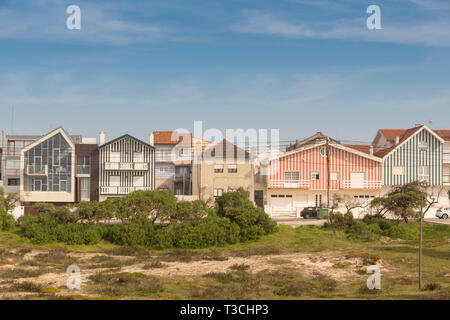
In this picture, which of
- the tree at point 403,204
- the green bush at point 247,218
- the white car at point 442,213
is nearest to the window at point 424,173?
the white car at point 442,213

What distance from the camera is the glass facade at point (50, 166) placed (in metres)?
53.7

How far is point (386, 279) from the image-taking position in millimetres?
19922

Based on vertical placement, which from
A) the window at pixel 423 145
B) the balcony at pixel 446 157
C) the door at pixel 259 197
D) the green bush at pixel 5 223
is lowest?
the green bush at pixel 5 223

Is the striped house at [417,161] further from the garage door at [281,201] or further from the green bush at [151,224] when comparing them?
the green bush at [151,224]

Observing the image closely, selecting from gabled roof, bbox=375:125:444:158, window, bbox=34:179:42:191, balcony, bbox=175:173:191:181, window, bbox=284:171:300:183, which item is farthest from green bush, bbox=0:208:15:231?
gabled roof, bbox=375:125:444:158

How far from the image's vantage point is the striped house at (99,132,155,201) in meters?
54.9

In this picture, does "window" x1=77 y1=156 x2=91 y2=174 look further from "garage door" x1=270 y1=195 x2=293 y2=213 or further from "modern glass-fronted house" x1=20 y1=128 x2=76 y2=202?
"garage door" x1=270 y1=195 x2=293 y2=213

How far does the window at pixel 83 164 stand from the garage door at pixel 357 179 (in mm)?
31739

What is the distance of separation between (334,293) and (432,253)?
1073cm

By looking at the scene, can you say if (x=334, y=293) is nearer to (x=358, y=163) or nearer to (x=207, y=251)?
(x=207, y=251)

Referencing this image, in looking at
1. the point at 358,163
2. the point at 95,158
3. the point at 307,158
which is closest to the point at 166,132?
the point at 95,158

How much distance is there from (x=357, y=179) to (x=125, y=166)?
2815 centimetres

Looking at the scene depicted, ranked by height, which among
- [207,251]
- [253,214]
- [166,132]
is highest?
[166,132]
